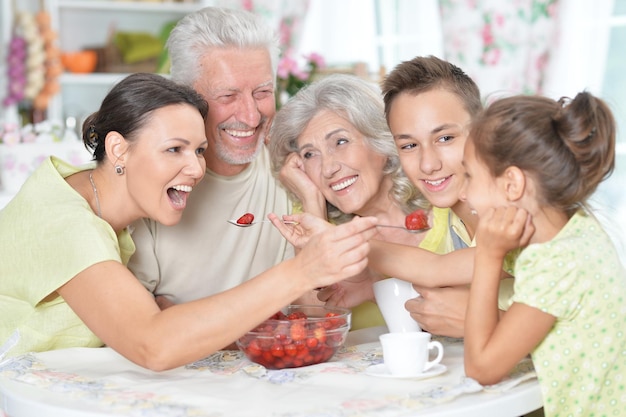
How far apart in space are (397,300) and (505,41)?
81.7 inches

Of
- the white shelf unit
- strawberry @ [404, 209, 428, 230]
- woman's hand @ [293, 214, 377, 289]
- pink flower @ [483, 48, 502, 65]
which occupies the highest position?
woman's hand @ [293, 214, 377, 289]

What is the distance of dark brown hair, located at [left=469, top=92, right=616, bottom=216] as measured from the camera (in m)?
1.50

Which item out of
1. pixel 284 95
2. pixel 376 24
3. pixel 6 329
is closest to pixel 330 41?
pixel 376 24

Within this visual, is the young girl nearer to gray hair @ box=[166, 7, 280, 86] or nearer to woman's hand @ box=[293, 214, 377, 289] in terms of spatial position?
woman's hand @ box=[293, 214, 377, 289]

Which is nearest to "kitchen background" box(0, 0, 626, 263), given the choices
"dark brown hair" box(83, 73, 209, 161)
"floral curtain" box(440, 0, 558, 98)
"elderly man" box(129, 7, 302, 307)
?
"floral curtain" box(440, 0, 558, 98)

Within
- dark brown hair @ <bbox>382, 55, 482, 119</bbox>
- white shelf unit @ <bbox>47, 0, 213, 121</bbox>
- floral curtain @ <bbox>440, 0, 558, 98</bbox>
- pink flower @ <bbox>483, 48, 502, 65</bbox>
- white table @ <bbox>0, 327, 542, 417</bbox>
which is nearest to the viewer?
white table @ <bbox>0, 327, 542, 417</bbox>

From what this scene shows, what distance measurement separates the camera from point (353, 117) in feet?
7.29

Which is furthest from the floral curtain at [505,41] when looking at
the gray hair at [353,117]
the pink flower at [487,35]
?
the gray hair at [353,117]

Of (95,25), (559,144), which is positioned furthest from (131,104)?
(95,25)

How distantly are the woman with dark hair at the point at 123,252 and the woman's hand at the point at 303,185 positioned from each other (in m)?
0.34

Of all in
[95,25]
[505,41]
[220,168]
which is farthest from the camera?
[95,25]

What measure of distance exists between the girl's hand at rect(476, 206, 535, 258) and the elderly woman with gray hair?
69 cm

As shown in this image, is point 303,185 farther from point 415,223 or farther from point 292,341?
point 292,341

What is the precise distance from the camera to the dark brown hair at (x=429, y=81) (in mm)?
2027
